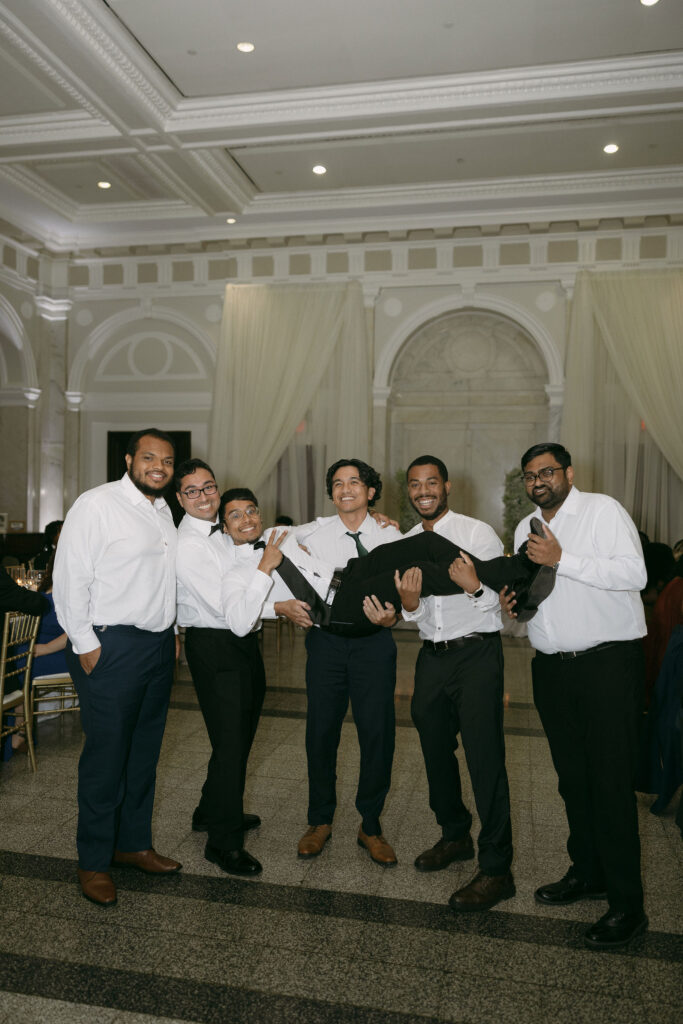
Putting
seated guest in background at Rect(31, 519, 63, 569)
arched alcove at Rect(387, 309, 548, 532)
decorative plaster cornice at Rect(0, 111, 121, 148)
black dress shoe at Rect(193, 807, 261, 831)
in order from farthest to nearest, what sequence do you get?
1. arched alcove at Rect(387, 309, 548, 532)
2. decorative plaster cornice at Rect(0, 111, 121, 148)
3. seated guest in background at Rect(31, 519, 63, 569)
4. black dress shoe at Rect(193, 807, 261, 831)

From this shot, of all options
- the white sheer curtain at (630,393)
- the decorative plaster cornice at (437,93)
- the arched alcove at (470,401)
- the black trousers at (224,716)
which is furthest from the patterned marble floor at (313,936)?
the arched alcove at (470,401)

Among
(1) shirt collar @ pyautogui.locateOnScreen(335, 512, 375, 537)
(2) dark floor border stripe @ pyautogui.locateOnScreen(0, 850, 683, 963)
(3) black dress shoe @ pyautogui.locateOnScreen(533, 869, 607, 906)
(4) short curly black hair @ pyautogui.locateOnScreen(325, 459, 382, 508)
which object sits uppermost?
(4) short curly black hair @ pyautogui.locateOnScreen(325, 459, 382, 508)

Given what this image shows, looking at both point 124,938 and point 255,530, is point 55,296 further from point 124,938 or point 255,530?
point 124,938

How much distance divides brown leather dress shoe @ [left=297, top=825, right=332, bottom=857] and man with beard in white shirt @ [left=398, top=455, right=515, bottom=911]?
1.45ft

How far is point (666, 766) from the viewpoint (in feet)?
12.6

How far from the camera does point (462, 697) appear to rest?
3.08 meters

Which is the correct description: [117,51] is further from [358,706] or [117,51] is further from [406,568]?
[358,706]

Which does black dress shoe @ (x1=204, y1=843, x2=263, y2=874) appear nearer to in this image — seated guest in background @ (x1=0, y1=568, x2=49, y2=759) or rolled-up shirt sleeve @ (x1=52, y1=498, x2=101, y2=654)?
rolled-up shirt sleeve @ (x1=52, y1=498, x2=101, y2=654)

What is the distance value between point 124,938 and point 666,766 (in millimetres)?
2662

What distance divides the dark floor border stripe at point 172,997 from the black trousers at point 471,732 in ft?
2.74

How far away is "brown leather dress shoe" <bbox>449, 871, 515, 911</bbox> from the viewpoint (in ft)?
9.59

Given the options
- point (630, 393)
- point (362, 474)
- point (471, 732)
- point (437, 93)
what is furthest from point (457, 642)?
point (630, 393)

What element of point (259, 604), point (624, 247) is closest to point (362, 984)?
point (259, 604)

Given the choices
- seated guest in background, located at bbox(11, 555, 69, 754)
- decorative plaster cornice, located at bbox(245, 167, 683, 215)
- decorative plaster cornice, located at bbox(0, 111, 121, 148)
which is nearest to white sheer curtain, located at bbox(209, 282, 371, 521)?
decorative plaster cornice, located at bbox(245, 167, 683, 215)
